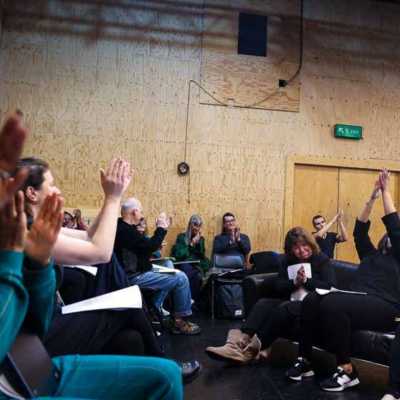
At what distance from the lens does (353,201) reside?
7309 mm

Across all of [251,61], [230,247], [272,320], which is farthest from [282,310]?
[251,61]

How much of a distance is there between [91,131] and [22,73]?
125cm

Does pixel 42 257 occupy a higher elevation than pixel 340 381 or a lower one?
higher

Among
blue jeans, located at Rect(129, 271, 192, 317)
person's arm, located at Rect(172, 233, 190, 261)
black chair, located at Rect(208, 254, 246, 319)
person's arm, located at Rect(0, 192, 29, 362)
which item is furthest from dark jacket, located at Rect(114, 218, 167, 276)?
person's arm, located at Rect(0, 192, 29, 362)

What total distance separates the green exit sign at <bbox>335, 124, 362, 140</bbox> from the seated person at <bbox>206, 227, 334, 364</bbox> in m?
4.20

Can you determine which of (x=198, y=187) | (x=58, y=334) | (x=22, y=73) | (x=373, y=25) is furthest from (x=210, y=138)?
(x=58, y=334)

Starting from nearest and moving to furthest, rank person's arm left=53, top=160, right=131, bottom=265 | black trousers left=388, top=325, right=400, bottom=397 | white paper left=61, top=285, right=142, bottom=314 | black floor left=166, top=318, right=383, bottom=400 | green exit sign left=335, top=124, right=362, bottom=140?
person's arm left=53, top=160, right=131, bottom=265 → white paper left=61, top=285, right=142, bottom=314 → black trousers left=388, top=325, right=400, bottom=397 → black floor left=166, top=318, right=383, bottom=400 → green exit sign left=335, top=124, right=362, bottom=140

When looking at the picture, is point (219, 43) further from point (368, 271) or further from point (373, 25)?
point (368, 271)

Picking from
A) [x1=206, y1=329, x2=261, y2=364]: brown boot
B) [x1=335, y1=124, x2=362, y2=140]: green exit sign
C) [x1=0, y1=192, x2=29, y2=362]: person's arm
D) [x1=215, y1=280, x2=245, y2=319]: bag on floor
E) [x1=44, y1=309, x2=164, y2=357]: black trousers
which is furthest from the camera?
[x1=335, y1=124, x2=362, y2=140]: green exit sign

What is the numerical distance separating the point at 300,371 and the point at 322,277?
0.73 metres

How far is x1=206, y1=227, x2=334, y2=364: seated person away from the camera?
336 cm

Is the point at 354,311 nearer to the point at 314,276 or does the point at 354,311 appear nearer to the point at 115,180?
the point at 314,276

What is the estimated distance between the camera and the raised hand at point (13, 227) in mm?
874

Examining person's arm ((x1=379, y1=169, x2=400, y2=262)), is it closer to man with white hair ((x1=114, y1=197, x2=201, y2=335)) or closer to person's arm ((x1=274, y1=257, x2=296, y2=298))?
person's arm ((x1=274, y1=257, x2=296, y2=298))
